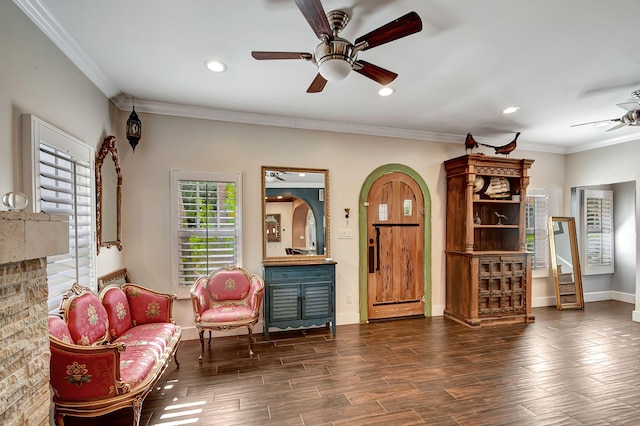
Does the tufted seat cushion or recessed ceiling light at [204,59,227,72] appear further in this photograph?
recessed ceiling light at [204,59,227,72]

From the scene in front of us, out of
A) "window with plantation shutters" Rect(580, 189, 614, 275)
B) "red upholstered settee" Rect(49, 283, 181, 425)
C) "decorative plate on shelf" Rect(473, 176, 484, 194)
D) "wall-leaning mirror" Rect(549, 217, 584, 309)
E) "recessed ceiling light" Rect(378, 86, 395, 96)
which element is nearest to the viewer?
"red upholstered settee" Rect(49, 283, 181, 425)

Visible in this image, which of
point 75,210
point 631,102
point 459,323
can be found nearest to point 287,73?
point 75,210

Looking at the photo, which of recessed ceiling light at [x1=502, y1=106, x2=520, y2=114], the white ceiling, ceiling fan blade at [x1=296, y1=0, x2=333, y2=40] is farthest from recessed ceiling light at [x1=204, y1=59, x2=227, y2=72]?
recessed ceiling light at [x1=502, y1=106, x2=520, y2=114]

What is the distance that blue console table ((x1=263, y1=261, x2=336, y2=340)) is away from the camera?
3510mm

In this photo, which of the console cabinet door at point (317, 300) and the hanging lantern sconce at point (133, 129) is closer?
the hanging lantern sconce at point (133, 129)

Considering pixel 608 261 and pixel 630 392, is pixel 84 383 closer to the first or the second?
pixel 630 392

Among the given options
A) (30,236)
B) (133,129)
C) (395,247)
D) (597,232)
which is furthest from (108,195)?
(597,232)

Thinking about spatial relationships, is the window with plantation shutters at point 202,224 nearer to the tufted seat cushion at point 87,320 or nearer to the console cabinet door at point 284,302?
the console cabinet door at point 284,302

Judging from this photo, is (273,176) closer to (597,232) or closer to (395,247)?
(395,247)

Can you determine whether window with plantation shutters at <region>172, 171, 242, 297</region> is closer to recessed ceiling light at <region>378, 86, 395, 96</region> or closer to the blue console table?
the blue console table

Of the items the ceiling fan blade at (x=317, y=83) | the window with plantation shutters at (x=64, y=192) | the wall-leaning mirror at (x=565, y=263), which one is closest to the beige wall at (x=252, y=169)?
the window with plantation shutters at (x=64, y=192)

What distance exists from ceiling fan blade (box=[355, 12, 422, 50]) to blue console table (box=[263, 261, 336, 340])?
2568 millimetres

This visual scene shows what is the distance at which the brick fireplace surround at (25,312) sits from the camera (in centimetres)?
101

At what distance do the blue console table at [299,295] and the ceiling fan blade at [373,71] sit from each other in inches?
89.2
